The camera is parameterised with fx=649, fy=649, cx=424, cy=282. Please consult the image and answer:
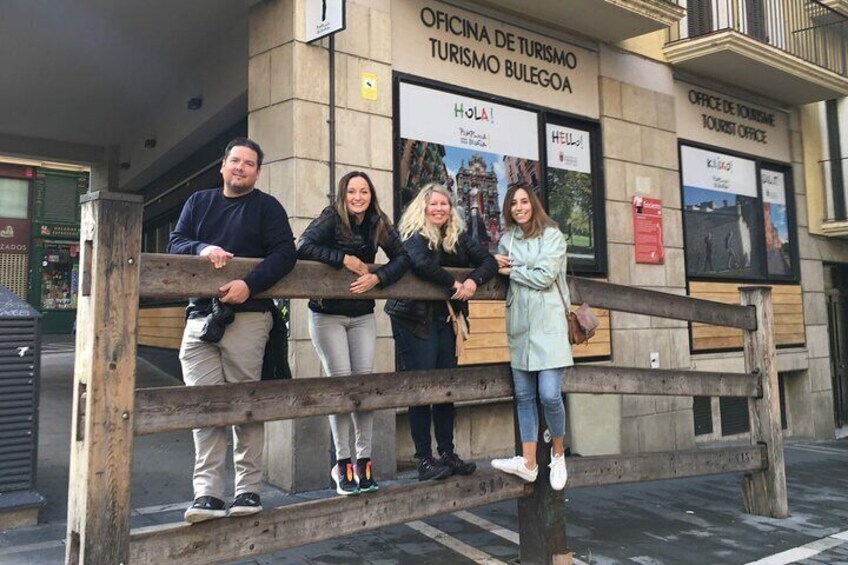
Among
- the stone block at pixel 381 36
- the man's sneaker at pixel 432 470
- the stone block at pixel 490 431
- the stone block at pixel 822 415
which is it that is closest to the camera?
the man's sneaker at pixel 432 470

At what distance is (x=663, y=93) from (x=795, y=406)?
19.6ft

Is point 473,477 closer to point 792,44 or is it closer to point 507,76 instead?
point 507,76

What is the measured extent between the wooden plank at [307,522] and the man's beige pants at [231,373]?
0.69ft

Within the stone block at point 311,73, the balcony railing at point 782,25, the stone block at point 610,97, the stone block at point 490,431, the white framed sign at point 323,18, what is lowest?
the stone block at point 490,431

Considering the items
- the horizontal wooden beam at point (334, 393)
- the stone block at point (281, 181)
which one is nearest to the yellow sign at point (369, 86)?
the stone block at point (281, 181)

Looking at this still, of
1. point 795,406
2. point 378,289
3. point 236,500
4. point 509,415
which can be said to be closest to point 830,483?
point 509,415

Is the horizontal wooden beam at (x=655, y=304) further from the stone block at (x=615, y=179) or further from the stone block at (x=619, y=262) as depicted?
the stone block at (x=615, y=179)

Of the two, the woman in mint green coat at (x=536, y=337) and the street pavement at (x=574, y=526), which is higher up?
the woman in mint green coat at (x=536, y=337)

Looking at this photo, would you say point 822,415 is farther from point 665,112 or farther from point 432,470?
point 432,470

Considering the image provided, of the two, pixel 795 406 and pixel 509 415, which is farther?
pixel 795 406

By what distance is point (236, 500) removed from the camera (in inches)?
112

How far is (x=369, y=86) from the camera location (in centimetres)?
611

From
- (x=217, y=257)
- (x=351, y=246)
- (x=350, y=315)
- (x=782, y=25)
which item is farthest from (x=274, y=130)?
(x=782, y=25)

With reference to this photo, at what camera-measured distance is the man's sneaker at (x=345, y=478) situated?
337 cm
